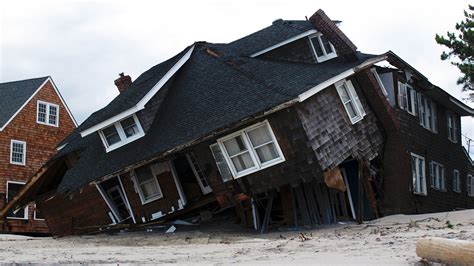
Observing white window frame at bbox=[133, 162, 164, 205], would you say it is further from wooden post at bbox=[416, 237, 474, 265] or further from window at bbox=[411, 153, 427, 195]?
wooden post at bbox=[416, 237, 474, 265]

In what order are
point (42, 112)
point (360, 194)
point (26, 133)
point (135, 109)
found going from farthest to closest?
point (42, 112) < point (26, 133) < point (135, 109) < point (360, 194)

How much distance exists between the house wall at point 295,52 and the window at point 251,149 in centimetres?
691

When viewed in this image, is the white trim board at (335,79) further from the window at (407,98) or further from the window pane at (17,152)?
the window pane at (17,152)

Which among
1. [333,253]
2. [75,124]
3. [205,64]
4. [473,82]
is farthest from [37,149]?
[333,253]

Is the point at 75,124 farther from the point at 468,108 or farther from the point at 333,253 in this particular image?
the point at 333,253

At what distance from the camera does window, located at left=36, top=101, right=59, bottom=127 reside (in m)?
45.2

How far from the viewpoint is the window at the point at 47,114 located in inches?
1778

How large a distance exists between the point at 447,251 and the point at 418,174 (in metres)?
19.5

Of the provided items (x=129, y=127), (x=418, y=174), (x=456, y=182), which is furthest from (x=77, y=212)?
(x=456, y=182)

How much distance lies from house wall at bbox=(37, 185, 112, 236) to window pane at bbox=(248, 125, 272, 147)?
23.3 ft

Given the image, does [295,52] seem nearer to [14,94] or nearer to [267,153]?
[267,153]

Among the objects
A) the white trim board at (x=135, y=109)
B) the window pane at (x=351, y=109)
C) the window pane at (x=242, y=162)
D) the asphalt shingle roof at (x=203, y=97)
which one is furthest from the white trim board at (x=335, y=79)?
the white trim board at (x=135, y=109)

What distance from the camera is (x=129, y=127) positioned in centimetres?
2658

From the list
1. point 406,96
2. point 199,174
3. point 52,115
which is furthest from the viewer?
point 52,115
